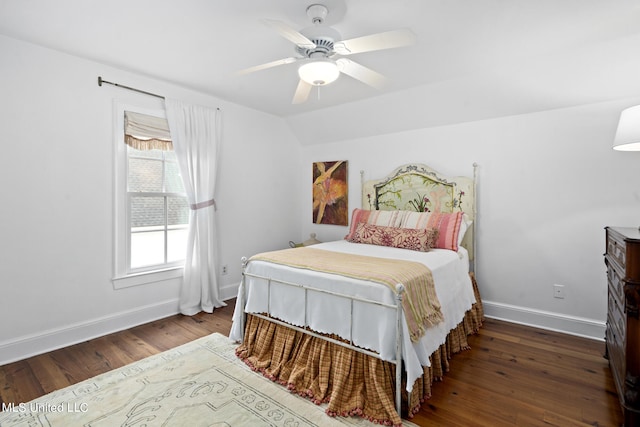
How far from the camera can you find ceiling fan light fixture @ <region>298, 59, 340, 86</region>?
2127mm

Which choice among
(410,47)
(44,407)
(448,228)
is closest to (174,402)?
(44,407)

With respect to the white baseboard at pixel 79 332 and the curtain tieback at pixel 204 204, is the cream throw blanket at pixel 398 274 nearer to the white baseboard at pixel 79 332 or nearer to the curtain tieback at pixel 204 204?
the curtain tieback at pixel 204 204

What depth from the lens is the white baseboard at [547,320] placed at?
2.93m

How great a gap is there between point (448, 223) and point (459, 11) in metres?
1.91

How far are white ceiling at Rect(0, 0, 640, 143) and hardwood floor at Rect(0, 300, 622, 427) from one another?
7.45ft

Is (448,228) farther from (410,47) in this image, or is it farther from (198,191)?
(198,191)

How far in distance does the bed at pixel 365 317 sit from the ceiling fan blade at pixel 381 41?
1415 millimetres

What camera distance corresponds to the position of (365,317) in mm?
1996

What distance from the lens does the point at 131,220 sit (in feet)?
10.7

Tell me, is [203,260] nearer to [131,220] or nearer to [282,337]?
[131,220]

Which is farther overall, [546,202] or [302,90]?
[546,202]

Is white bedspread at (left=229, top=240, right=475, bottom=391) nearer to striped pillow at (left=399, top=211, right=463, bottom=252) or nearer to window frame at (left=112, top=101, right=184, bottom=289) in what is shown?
striped pillow at (left=399, top=211, right=463, bottom=252)

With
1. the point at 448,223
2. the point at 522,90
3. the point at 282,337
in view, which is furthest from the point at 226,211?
the point at 522,90

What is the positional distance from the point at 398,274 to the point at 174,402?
64.8 inches
